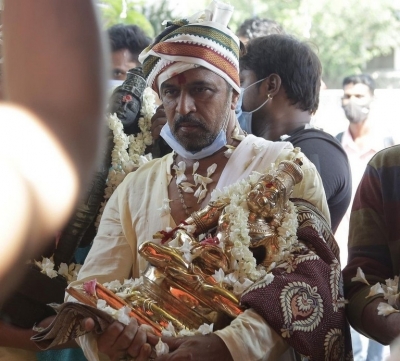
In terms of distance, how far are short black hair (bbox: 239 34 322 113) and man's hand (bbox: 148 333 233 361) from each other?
176 centimetres

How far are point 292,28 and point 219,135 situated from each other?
13252 mm

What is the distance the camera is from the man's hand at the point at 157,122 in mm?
3738

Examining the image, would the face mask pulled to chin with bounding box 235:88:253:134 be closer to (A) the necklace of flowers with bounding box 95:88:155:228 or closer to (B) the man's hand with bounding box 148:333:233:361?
(A) the necklace of flowers with bounding box 95:88:155:228

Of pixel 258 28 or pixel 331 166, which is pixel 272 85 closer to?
pixel 331 166

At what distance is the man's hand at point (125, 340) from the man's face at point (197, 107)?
0.98 m

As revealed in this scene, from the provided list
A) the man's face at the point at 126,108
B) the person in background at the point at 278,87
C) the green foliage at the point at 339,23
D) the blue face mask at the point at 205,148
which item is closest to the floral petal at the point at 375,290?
the blue face mask at the point at 205,148

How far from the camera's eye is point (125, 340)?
2.38m

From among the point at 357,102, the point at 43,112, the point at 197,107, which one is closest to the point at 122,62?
the point at 197,107

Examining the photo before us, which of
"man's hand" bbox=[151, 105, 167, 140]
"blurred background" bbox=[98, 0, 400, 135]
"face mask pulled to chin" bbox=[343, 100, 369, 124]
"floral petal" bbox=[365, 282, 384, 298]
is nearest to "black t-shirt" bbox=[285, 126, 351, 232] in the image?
"man's hand" bbox=[151, 105, 167, 140]

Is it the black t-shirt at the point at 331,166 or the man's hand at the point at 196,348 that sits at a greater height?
the black t-shirt at the point at 331,166

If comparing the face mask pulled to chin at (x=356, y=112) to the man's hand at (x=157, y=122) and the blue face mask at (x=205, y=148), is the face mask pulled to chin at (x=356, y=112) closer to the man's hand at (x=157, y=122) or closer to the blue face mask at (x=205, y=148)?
the man's hand at (x=157, y=122)

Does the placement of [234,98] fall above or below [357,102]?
above

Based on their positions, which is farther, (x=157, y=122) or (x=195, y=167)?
(x=157, y=122)

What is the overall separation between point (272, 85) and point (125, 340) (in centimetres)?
189
